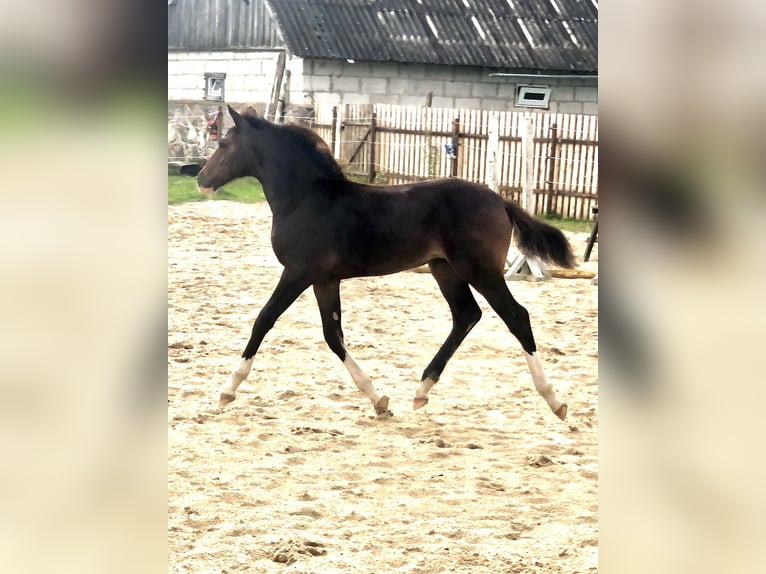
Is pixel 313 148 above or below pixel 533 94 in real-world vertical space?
below

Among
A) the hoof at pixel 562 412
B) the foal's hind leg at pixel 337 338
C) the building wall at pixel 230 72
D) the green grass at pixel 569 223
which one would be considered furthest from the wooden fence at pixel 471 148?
the hoof at pixel 562 412

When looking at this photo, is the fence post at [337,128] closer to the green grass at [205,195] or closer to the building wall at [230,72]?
the green grass at [205,195]

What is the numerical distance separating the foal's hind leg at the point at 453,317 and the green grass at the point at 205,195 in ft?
29.4

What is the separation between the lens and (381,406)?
5.09 m

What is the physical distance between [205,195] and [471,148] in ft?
14.4

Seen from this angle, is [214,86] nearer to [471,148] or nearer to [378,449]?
[471,148]

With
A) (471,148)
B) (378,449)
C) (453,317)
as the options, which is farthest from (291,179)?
(471,148)

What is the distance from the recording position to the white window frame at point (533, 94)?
20594 millimetres

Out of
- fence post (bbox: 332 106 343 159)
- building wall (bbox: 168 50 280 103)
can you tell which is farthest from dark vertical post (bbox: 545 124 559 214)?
building wall (bbox: 168 50 280 103)

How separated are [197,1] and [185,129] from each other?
236 inches

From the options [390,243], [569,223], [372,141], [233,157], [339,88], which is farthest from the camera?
[339,88]

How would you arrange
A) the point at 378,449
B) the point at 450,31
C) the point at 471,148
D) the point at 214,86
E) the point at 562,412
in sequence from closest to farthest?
1. the point at 378,449
2. the point at 562,412
3. the point at 471,148
4. the point at 450,31
5. the point at 214,86

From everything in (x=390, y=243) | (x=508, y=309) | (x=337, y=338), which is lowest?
(x=337, y=338)
